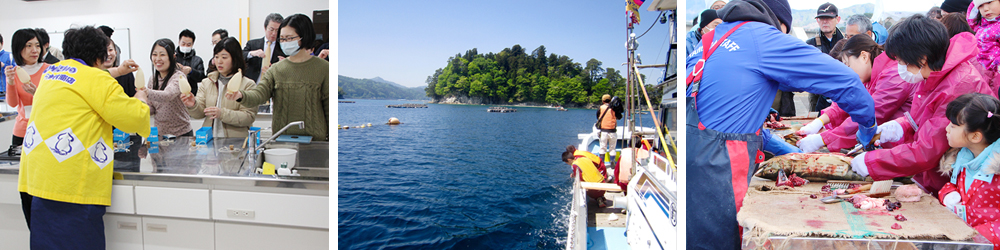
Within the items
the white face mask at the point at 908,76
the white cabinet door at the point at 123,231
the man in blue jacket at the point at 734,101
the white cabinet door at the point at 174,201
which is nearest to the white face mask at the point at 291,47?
the white cabinet door at the point at 174,201

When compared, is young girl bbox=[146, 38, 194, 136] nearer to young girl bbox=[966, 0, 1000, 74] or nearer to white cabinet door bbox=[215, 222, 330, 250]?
white cabinet door bbox=[215, 222, 330, 250]

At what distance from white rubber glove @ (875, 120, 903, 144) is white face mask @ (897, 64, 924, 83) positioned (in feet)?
0.44

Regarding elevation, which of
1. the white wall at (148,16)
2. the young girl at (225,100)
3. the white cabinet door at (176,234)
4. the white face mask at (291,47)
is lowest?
the white cabinet door at (176,234)

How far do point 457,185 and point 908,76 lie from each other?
32.6 ft

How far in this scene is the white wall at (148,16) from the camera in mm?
2961

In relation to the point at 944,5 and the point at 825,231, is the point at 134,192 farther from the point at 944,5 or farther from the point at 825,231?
the point at 944,5

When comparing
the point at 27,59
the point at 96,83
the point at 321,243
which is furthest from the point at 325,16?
the point at 27,59

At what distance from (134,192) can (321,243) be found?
0.80 m

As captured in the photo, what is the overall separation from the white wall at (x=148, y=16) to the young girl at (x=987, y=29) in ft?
10.2

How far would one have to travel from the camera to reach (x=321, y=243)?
5.81ft

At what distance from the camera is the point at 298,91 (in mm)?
2318

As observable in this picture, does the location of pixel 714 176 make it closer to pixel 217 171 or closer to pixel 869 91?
pixel 869 91

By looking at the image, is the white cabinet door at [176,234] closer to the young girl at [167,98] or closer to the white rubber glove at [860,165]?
the young girl at [167,98]

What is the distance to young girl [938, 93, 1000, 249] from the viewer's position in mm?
1122
